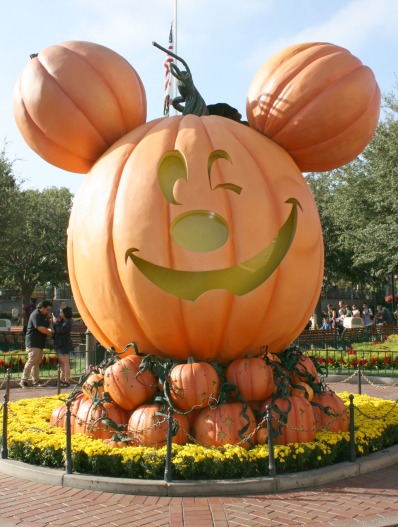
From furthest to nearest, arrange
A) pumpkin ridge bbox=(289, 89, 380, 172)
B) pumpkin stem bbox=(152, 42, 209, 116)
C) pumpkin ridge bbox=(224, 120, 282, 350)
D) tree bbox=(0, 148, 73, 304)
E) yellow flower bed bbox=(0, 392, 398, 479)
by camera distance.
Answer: tree bbox=(0, 148, 73, 304) → pumpkin stem bbox=(152, 42, 209, 116) → pumpkin ridge bbox=(289, 89, 380, 172) → pumpkin ridge bbox=(224, 120, 282, 350) → yellow flower bed bbox=(0, 392, 398, 479)

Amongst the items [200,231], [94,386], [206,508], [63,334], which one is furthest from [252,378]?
[63,334]

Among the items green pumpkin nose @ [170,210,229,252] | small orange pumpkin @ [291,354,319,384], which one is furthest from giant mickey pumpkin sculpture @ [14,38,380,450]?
small orange pumpkin @ [291,354,319,384]

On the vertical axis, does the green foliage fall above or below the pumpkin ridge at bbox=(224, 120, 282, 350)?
above

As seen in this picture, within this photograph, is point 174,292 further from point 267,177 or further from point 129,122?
point 129,122

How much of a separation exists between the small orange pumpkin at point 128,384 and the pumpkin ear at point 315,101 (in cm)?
286

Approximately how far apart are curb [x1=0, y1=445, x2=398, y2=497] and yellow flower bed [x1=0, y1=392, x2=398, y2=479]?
0.36 ft

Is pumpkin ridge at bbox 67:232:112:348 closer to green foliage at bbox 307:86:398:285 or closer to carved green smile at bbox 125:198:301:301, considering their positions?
carved green smile at bbox 125:198:301:301

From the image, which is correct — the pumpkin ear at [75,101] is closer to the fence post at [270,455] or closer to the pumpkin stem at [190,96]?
the pumpkin stem at [190,96]

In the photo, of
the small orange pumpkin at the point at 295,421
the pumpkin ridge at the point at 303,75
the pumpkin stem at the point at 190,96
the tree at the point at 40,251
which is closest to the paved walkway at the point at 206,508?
the small orange pumpkin at the point at 295,421

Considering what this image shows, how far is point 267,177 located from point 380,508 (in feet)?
10.3

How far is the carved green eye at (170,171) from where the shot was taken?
19.1 feet

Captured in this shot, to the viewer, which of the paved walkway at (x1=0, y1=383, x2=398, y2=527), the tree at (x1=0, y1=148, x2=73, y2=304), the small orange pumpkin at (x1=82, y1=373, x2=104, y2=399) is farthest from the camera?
the tree at (x1=0, y1=148, x2=73, y2=304)

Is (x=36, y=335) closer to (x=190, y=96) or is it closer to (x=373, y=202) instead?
(x=190, y=96)

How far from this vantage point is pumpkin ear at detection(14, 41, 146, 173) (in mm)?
6207
